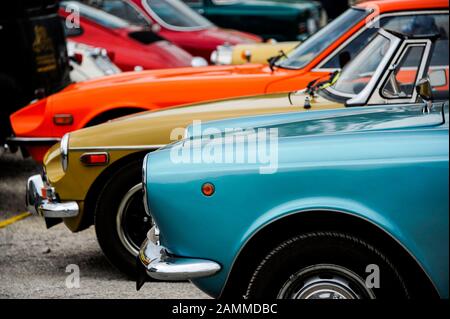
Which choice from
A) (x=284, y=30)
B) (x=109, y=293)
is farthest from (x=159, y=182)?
(x=284, y=30)

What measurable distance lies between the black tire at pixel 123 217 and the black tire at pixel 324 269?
6.59ft

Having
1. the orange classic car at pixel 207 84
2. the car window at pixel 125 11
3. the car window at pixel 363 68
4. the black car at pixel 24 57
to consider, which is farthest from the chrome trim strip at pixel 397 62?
the car window at pixel 125 11

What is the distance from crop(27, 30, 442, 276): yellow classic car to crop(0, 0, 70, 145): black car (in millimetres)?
2849

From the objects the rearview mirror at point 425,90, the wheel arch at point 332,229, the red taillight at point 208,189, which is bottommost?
the wheel arch at point 332,229

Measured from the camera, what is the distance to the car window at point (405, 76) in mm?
5969

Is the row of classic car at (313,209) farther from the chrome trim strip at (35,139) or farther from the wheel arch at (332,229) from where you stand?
the chrome trim strip at (35,139)

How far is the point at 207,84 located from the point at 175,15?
670 centimetres

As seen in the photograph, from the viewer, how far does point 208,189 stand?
4.01m

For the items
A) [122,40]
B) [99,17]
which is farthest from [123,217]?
[99,17]

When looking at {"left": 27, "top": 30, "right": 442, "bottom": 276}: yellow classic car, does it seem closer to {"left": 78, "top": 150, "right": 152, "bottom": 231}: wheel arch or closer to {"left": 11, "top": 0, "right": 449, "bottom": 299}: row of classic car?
{"left": 78, "top": 150, "right": 152, "bottom": 231}: wheel arch

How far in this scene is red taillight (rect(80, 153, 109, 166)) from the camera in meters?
5.88
